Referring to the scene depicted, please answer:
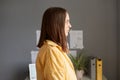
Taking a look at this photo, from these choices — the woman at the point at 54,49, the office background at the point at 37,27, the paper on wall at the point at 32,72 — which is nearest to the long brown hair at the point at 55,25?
the woman at the point at 54,49

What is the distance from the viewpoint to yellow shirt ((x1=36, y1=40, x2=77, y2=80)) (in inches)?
50.6

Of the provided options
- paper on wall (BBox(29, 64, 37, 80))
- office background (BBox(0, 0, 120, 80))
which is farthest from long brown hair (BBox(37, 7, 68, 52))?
office background (BBox(0, 0, 120, 80))

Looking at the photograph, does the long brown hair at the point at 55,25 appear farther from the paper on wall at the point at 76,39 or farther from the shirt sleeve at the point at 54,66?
the paper on wall at the point at 76,39

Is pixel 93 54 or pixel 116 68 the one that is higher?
pixel 93 54

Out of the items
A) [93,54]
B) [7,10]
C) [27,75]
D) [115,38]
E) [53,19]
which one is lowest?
[27,75]

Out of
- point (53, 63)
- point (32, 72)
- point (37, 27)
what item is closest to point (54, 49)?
point (53, 63)

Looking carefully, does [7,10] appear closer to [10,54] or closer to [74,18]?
[10,54]

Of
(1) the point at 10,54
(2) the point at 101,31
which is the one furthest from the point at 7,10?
(2) the point at 101,31

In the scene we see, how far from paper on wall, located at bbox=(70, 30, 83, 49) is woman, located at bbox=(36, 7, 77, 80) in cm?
125

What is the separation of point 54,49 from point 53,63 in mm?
87

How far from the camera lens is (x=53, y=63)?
1.29m

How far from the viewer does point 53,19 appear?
1350mm

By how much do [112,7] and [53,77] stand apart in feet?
5.35

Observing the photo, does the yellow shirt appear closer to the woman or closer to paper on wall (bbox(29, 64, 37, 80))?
the woman
